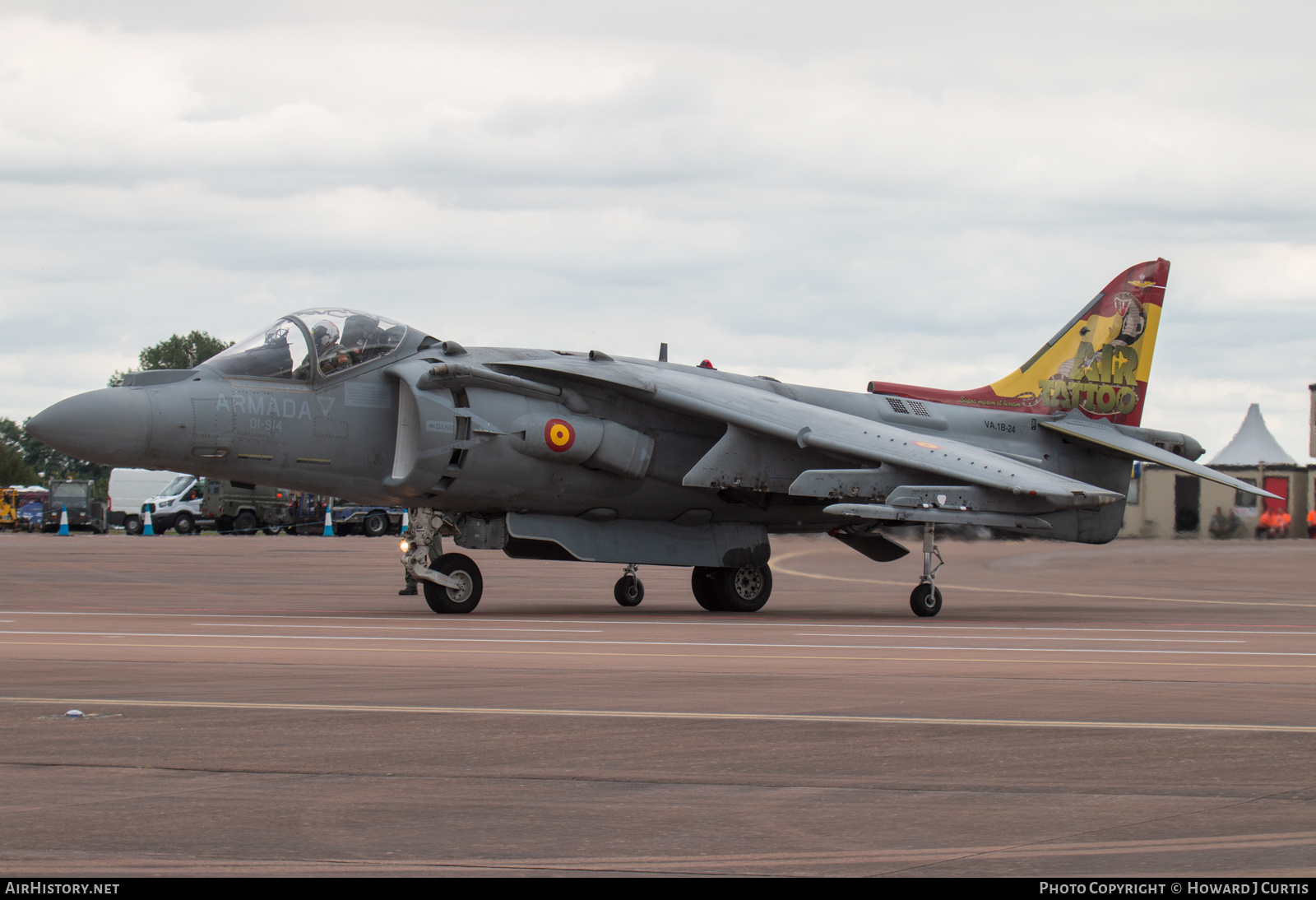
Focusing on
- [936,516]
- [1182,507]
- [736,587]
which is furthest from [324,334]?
[1182,507]

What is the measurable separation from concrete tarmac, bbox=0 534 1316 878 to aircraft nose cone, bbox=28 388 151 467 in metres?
1.72

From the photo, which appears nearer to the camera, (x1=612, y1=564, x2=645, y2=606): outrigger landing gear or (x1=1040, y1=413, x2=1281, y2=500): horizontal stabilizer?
(x1=612, y1=564, x2=645, y2=606): outrigger landing gear

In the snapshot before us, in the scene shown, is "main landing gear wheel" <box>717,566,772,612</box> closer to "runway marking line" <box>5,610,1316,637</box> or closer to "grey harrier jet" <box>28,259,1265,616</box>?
"grey harrier jet" <box>28,259,1265,616</box>

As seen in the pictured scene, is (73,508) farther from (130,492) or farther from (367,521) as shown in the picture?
(367,521)

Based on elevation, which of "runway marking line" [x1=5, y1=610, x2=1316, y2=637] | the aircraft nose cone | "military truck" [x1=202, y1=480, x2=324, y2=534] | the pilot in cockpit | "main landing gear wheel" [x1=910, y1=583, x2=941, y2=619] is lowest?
"runway marking line" [x1=5, y1=610, x2=1316, y2=637]

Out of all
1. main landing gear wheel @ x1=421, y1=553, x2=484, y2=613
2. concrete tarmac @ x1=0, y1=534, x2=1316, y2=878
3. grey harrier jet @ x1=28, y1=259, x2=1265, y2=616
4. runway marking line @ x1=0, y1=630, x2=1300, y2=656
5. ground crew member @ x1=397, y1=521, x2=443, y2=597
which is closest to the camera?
concrete tarmac @ x1=0, y1=534, x2=1316, y2=878

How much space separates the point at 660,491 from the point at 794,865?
13406mm

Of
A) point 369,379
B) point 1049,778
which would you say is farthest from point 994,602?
point 1049,778

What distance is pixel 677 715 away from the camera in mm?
7641

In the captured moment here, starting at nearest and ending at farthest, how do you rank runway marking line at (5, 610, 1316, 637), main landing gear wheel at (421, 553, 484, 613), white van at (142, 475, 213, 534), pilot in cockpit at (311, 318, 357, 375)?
runway marking line at (5, 610, 1316, 637)
pilot in cockpit at (311, 318, 357, 375)
main landing gear wheel at (421, 553, 484, 613)
white van at (142, 475, 213, 534)

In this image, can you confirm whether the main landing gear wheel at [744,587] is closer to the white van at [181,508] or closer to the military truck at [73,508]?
the white van at [181,508]

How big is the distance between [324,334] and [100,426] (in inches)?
108

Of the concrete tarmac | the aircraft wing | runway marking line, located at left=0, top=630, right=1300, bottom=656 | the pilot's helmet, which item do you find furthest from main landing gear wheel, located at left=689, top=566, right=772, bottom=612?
runway marking line, located at left=0, top=630, right=1300, bottom=656

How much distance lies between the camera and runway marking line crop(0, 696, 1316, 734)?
→ 23.8 ft
